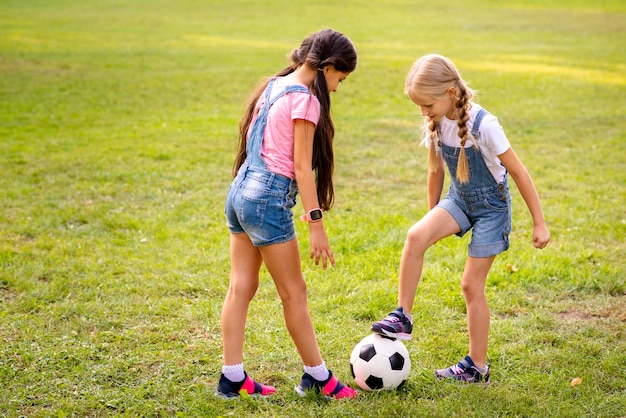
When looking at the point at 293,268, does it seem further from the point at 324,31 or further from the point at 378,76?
the point at 378,76

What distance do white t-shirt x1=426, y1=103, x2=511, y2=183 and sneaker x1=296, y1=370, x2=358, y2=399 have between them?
1.28 metres

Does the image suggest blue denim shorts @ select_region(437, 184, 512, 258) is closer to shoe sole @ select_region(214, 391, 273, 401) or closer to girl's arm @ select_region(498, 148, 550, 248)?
girl's arm @ select_region(498, 148, 550, 248)

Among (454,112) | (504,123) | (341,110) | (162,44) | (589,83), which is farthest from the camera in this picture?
(162,44)

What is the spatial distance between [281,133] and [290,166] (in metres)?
0.15

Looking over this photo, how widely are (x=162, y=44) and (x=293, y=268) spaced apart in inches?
703

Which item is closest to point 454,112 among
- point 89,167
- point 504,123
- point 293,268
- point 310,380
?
point 293,268

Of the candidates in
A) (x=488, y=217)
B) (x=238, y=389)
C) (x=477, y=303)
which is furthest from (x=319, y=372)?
(x=488, y=217)

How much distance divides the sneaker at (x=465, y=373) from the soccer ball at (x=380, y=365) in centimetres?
25

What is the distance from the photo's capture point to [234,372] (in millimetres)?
3557

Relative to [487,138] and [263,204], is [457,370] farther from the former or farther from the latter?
[263,204]

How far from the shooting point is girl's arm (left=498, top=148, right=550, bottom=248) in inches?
133

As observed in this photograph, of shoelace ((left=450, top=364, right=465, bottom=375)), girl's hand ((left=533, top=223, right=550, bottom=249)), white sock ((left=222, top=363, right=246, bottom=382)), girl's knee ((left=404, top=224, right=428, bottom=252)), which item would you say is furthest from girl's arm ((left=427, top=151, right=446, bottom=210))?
white sock ((left=222, top=363, right=246, bottom=382))

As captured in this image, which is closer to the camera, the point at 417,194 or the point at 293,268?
the point at 293,268

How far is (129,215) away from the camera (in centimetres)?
653
